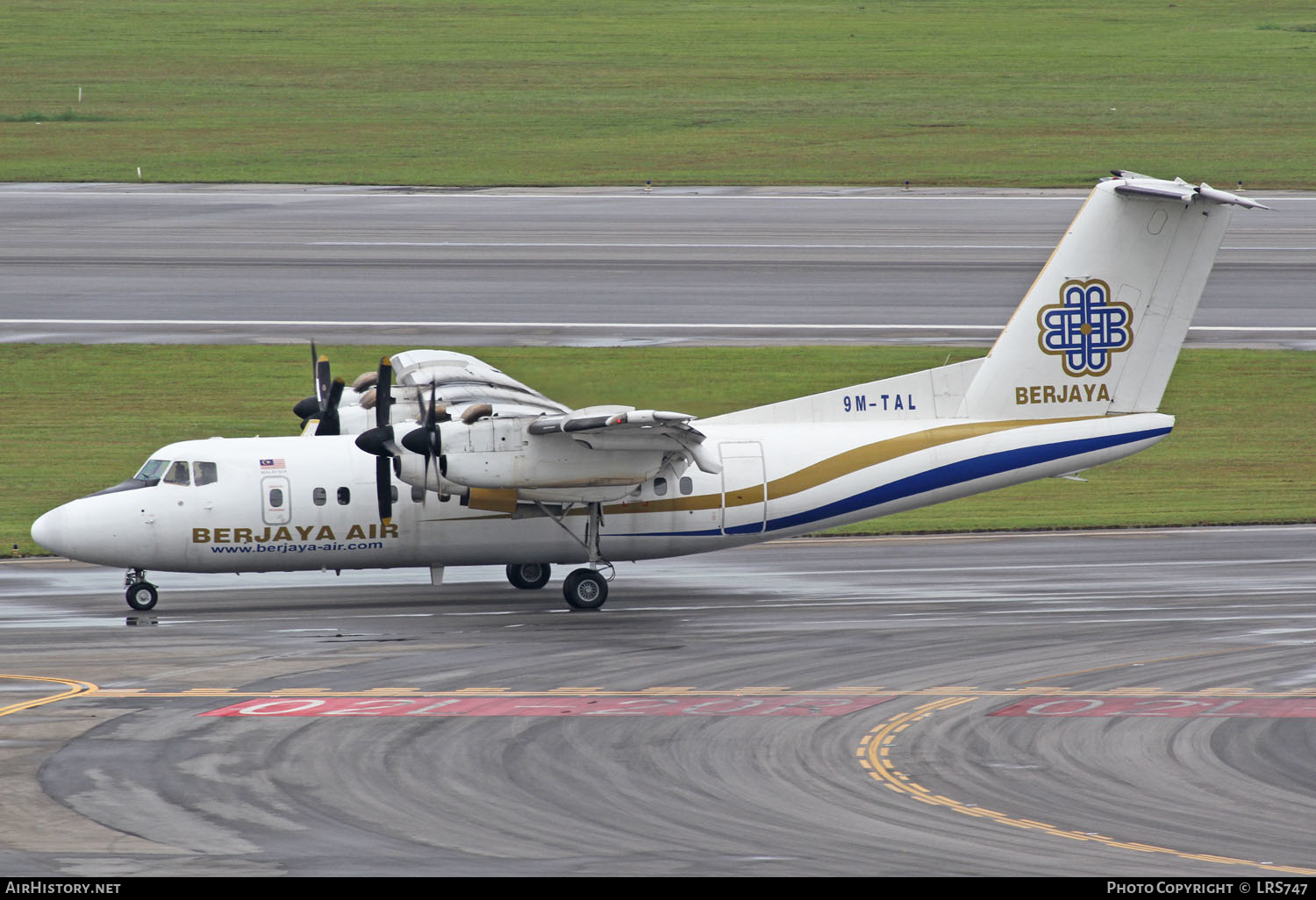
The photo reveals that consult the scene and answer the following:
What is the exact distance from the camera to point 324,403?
29.9m

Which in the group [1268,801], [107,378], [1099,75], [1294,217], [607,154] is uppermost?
[1099,75]

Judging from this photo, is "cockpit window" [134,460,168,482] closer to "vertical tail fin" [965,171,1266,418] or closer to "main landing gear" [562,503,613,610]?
"main landing gear" [562,503,613,610]

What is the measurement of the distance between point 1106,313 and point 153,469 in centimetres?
1698

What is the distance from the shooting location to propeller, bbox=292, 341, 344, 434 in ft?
96.1

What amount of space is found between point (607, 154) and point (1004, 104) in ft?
79.6

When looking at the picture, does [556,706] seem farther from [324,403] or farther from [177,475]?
[324,403]

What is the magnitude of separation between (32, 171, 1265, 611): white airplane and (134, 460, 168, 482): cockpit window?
0.10ft

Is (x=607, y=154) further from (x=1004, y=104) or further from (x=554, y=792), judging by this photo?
(x=554, y=792)

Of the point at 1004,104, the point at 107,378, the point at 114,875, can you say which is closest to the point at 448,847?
the point at 114,875

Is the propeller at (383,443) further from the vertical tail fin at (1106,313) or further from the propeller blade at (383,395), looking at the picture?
the vertical tail fin at (1106,313)

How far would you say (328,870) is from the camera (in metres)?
14.8

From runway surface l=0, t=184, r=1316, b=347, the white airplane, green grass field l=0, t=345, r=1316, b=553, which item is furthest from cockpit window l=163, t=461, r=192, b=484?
runway surface l=0, t=184, r=1316, b=347

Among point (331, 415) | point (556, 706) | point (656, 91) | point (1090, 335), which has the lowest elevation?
point (556, 706)

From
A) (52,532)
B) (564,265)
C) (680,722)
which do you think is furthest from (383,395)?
(564,265)
